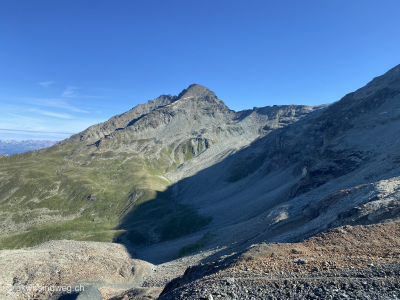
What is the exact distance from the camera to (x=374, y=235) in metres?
22.4

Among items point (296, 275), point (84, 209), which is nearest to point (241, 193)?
point (84, 209)

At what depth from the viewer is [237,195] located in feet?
365

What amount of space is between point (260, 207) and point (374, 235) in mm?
59256

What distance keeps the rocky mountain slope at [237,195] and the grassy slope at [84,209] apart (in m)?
0.54

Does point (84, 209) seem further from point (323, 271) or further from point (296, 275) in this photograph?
point (323, 271)

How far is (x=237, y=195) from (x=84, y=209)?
85.1 m

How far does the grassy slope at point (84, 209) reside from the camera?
8919cm

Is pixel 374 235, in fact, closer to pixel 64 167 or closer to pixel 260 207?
pixel 260 207

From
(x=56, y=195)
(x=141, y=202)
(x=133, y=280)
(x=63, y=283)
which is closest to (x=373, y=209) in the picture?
(x=133, y=280)

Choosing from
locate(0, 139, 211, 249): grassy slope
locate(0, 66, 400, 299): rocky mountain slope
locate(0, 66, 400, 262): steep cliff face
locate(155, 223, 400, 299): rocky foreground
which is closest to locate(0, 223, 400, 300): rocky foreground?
locate(155, 223, 400, 299): rocky foreground

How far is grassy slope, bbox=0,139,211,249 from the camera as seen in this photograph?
293 feet

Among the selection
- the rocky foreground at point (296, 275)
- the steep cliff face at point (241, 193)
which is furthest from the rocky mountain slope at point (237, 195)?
the rocky foreground at point (296, 275)

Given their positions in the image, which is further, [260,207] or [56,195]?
[56,195]

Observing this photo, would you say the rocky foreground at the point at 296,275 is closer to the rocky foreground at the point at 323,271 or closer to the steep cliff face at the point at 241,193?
the rocky foreground at the point at 323,271
